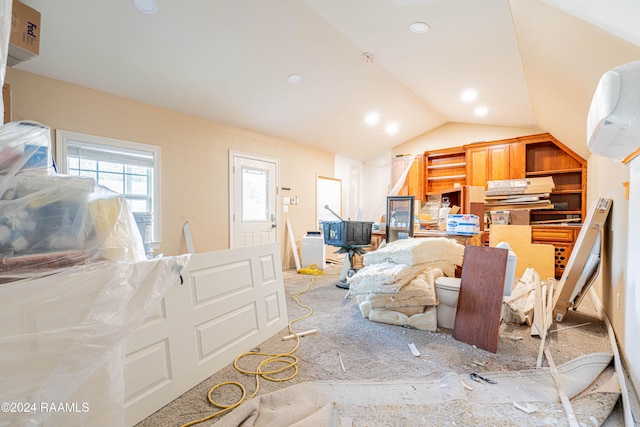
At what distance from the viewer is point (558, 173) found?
463cm

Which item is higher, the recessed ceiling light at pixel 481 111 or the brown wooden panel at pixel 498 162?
the recessed ceiling light at pixel 481 111

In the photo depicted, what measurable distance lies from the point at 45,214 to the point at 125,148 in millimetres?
2315

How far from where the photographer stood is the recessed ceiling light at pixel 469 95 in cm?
393

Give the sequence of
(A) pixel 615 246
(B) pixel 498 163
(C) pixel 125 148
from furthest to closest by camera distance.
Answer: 1. (B) pixel 498 163
2. (C) pixel 125 148
3. (A) pixel 615 246

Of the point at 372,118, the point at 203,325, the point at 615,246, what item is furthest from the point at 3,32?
the point at 372,118

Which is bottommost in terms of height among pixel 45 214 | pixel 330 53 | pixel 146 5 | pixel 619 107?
pixel 45 214

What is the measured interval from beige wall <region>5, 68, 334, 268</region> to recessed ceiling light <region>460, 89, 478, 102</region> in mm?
2863

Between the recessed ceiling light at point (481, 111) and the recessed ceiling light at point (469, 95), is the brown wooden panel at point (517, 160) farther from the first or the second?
the recessed ceiling light at point (469, 95)

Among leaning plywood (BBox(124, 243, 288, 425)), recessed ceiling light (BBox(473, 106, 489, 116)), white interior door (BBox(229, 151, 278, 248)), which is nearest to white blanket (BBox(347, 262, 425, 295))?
leaning plywood (BBox(124, 243, 288, 425))

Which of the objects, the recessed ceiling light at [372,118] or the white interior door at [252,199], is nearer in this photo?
the white interior door at [252,199]

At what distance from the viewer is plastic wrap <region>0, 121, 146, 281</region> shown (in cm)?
98

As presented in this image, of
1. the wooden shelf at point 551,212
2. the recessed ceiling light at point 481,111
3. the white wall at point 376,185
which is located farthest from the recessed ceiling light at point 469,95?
the white wall at point 376,185

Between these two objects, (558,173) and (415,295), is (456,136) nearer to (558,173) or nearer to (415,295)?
(558,173)

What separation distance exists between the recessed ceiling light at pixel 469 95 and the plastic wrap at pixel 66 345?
4507 mm
